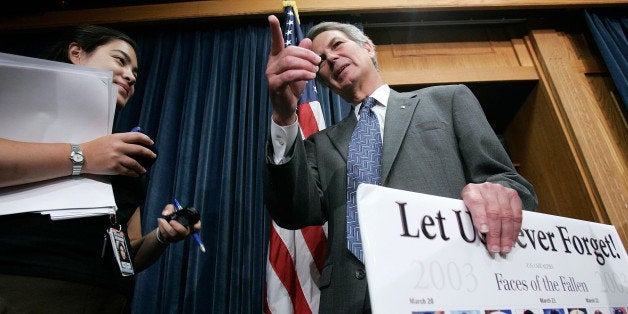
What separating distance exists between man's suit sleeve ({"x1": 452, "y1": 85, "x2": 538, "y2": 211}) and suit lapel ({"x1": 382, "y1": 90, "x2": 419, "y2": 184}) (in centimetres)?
13

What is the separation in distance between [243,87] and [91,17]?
118 cm

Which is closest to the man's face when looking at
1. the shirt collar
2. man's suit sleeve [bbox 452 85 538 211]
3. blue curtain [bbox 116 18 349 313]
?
the shirt collar

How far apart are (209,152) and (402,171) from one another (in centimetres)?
128

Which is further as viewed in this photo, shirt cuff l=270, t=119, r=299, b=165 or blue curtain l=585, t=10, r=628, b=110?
blue curtain l=585, t=10, r=628, b=110

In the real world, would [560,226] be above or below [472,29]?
below

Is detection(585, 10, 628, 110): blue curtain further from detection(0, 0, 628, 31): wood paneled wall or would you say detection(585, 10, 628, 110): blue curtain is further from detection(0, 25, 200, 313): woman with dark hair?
detection(0, 25, 200, 313): woman with dark hair

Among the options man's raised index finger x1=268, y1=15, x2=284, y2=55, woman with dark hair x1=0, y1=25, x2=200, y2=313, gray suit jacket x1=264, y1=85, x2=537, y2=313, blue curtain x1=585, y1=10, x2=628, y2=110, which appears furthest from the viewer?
blue curtain x1=585, y1=10, x2=628, y2=110

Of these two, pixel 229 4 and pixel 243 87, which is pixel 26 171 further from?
pixel 229 4

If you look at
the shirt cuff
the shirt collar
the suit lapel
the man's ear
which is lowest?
the shirt cuff

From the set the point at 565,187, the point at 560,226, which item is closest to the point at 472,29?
the point at 565,187

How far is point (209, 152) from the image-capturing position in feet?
6.45

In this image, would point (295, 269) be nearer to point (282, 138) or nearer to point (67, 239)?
point (282, 138)

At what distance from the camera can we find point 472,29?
2.56 meters

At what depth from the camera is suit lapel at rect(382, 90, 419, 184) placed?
967 mm
